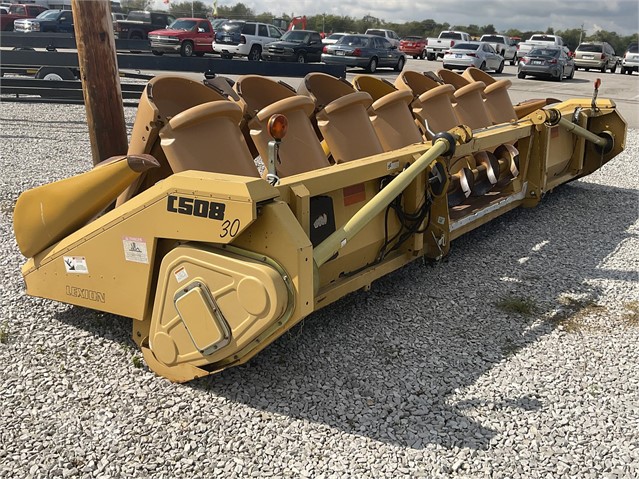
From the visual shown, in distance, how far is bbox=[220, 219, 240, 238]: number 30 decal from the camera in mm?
2949

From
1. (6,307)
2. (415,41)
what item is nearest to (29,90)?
(6,307)

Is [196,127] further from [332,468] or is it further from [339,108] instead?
[332,468]

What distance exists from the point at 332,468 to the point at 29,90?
12.8 metres

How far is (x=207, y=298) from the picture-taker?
3.09 meters

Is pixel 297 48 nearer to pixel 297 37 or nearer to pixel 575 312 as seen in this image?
pixel 297 37

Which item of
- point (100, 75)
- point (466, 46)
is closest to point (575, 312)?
point (100, 75)

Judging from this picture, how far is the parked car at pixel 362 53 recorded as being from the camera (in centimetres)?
2323

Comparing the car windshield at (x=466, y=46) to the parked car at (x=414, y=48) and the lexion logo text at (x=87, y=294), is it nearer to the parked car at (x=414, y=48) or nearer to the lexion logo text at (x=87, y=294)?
the parked car at (x=414, y=48)

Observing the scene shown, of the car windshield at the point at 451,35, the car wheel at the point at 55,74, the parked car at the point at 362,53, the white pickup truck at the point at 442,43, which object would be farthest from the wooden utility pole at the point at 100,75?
the car windshield at the point at 451,35

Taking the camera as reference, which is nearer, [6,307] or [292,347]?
[292,347]

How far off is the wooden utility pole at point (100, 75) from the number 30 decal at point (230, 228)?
2413 mm

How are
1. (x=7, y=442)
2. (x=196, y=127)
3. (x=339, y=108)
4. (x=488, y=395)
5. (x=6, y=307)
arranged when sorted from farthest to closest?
(x=339, y=108) < (x=6, y=307) < (x=196, y=127) < (x=488, y=395) < (x=7, y=442)

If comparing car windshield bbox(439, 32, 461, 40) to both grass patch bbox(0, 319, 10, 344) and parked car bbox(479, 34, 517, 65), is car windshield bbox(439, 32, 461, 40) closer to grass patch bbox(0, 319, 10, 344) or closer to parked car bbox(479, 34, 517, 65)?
parked car bbox(479, 34, 517, 65)

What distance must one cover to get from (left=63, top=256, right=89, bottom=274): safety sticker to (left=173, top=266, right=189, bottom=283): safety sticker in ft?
2.41
